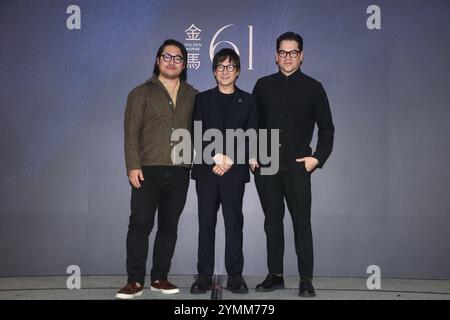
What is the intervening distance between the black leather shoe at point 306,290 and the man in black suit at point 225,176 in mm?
339

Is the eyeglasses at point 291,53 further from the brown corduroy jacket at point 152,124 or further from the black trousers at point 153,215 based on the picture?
the black trousers at point 153,215

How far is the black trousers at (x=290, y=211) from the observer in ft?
10.3

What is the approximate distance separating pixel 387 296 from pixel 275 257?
2.40 feet

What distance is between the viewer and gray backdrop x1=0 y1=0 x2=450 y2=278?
3688mm

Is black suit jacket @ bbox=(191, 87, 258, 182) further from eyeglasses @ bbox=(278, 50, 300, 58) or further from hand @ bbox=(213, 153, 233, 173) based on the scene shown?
eyeglasses @ bbox=(278, 50, 300, 58)

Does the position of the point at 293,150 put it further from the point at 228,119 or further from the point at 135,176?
the point at 135,176

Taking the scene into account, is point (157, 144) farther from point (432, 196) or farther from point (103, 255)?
point (432, 196)

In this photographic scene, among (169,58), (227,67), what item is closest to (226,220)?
(227,67)

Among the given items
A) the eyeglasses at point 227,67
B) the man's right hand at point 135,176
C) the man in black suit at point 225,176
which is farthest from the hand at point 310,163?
the man's right hand at point 135,176

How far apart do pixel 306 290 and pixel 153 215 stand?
3.43 feet

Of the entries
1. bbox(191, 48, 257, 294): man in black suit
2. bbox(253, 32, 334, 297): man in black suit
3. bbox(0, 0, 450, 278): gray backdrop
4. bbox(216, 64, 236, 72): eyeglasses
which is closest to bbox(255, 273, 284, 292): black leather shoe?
bbox(253, 32, 334, 297): man in black suit

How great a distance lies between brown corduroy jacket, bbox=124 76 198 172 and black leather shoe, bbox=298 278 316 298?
1.02 m

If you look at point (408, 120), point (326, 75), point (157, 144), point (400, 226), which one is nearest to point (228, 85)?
point (157, 144)

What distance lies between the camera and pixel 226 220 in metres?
3.09
